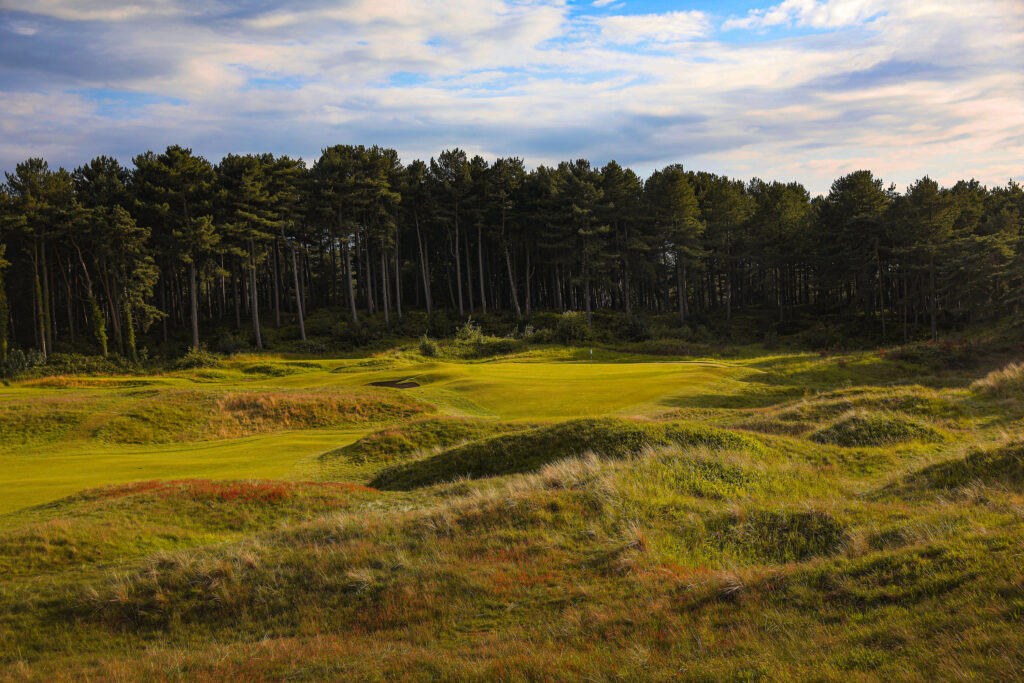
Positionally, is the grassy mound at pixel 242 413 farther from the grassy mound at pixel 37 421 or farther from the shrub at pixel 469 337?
the shrub at pixel 469 337

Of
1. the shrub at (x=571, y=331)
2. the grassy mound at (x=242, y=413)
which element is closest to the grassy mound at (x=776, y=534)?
the grassy mound at (x=242, y=413)

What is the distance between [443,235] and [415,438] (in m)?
72.6

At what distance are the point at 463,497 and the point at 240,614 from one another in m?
5.48

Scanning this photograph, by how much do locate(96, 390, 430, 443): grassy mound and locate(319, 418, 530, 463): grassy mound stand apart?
5569 mm

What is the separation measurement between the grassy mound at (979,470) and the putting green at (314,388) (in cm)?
1504

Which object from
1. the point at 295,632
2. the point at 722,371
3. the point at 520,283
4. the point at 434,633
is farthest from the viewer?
the point at 520,283

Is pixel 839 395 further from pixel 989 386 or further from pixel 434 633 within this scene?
pixel 434 633

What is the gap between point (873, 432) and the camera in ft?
61.1

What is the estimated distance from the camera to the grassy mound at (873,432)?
59.5 ft

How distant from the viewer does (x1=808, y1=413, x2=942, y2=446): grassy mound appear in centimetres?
1812

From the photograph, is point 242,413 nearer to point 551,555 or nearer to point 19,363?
point 551,555

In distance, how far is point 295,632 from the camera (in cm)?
831

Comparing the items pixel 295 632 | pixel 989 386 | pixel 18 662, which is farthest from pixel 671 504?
pixel 989 386

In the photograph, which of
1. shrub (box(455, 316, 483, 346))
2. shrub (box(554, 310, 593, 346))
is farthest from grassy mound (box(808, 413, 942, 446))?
shrub (box(455, 316, 483, 346))
